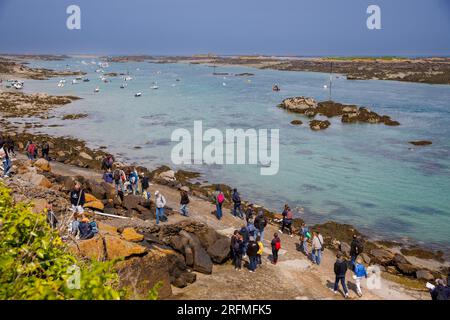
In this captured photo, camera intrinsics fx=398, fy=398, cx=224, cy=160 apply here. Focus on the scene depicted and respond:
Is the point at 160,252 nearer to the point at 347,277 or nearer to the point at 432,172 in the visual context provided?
the point at 347,277

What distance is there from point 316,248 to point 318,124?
33883 millimetres

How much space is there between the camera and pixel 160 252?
12.0 meters

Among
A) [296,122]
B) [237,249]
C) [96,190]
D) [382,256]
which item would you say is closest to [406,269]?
[382,256]

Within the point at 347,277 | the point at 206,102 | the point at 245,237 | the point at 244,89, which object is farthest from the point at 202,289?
the point at 244,89

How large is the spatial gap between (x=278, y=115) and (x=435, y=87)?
49.3 meters

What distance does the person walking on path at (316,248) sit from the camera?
1459 cm

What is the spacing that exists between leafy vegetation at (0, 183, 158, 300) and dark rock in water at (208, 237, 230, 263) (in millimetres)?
8062

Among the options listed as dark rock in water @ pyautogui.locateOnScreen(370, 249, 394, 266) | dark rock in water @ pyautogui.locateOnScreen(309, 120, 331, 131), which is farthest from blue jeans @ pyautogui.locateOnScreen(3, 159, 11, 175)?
dark rock in water @ pyautogui.locateOnScreen(309, 120, 331, 131)

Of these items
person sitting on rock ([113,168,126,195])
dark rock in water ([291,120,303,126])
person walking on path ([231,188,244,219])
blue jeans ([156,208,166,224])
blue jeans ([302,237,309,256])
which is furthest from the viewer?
dark rock in water ([291,120,303,126])

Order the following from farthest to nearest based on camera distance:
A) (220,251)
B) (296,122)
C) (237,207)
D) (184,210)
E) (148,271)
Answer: (296,122) → (237,207) → (184,210) → (220,251) → (148,271)

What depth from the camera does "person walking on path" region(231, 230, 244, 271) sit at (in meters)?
13.2

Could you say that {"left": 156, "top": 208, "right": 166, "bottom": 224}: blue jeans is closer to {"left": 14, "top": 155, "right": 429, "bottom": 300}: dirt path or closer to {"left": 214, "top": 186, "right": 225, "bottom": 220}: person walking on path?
{"left": 14, "top": 155, "right": 429, "bottom": 300}: dirt path

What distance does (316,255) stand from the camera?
1517cm

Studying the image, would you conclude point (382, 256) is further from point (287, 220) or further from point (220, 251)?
point (220, 251)
